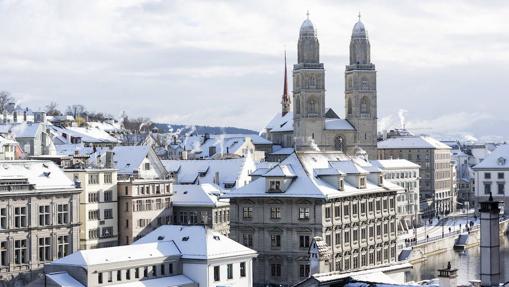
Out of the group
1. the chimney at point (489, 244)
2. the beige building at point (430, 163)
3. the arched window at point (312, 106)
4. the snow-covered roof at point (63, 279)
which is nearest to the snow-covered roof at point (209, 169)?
the snow-covered roof at point (63, 279)

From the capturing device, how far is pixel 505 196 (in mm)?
151750

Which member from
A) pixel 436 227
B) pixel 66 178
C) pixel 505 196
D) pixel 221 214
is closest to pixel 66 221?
pixel 66 178

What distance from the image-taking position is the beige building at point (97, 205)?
277ft

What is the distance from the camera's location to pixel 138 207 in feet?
290

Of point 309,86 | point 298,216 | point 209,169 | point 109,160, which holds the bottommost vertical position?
point 298,216

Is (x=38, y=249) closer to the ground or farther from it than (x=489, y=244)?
closer to the ground

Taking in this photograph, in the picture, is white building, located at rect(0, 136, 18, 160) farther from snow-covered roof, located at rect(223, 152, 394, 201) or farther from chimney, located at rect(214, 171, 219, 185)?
snow-covered roof, located at rect(223, 152, 394, 201)

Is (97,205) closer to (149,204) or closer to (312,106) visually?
(149,204)

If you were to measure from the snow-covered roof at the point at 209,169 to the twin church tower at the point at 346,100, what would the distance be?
153 ft

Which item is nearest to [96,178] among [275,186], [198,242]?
[275,186]

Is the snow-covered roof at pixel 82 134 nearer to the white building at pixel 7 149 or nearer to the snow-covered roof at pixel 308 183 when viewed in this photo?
the white building at pixel 7 149

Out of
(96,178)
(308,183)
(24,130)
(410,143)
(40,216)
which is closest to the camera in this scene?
(308,183)

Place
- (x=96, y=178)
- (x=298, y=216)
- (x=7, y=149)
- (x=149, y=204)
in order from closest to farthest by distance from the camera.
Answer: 1. (x=298, y=216)
2. (x=96, y=178)
3. (x=149, y=204)
4. (x=7, y=149)

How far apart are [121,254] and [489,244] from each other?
A: 1265 inches
